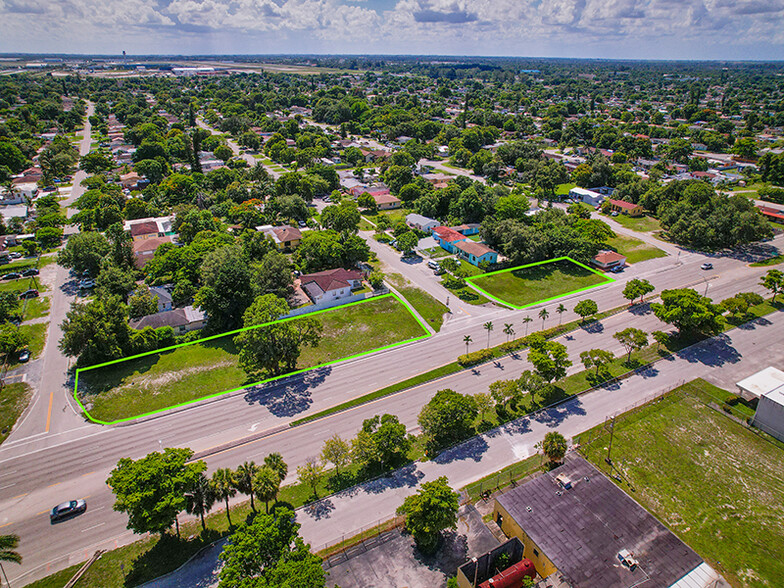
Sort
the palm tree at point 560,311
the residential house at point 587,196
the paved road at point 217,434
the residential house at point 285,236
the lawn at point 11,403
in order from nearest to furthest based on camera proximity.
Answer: the paved road at point 217,434 → the lawn at point 11,403 → the palm tree at point 560,311 → the residential house at point 285,236 → the residential house at point 587,196

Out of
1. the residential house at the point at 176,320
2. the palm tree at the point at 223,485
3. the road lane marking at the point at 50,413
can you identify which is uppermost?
the palm tree at the point at 223,485

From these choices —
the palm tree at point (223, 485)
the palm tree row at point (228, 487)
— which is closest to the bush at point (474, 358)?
the palm tree row at point (228, 487)

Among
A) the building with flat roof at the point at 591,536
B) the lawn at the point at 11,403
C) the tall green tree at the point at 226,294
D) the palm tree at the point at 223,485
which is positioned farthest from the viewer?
the tall green tree at the point at 226,294

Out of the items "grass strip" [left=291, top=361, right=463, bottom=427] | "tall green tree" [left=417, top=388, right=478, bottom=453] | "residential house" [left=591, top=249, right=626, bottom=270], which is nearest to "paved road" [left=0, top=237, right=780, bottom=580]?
"grass strip" [left=291, top=361, right=463, bottom=427]

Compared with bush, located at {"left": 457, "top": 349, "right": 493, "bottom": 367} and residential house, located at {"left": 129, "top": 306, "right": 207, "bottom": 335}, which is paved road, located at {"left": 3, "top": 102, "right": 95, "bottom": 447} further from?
bush, located at {"left": 457, "top": 349, "right": 493, "bottom": 367}

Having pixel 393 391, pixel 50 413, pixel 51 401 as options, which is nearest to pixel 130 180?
pixel 51 401

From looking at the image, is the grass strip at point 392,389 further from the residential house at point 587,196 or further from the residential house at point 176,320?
the residential house at point 587,196
